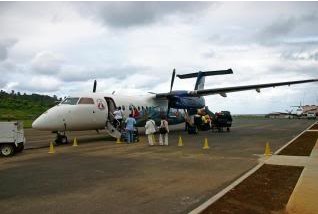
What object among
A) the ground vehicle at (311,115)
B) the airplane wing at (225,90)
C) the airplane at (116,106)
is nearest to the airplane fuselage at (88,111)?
the airplane at (116,106)

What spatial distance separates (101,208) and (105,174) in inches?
150

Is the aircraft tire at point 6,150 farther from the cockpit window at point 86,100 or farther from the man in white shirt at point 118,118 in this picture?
the man in white shirt at point 118,118

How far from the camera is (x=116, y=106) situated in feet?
81.9

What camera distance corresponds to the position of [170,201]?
7715 millimetres

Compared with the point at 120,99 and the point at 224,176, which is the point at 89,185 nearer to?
the point at 224,176

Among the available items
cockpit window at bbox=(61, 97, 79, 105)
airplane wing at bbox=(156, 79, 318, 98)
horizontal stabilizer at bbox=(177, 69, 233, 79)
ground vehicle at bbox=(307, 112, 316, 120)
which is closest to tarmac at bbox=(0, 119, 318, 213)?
cockpit window at bbox=(61, 97, 79, 105)

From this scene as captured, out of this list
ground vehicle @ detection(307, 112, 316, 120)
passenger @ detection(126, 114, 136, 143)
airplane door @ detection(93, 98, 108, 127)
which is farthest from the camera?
ground vehicle @ detection(307, 112, 316, 120)

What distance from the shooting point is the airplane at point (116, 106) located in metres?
20.3

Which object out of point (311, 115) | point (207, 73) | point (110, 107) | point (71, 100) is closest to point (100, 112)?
point (110, 107)

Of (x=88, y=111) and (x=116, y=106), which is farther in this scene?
(x=116, y=106)

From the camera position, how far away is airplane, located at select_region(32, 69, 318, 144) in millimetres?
20266

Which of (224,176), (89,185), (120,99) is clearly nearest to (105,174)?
(89,185)

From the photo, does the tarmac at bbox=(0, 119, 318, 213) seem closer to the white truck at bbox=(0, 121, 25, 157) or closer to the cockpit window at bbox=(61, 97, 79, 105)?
the white truck at bbox=(0, 121, 25, 157)

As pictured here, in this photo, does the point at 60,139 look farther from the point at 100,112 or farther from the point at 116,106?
the point at 116,106
